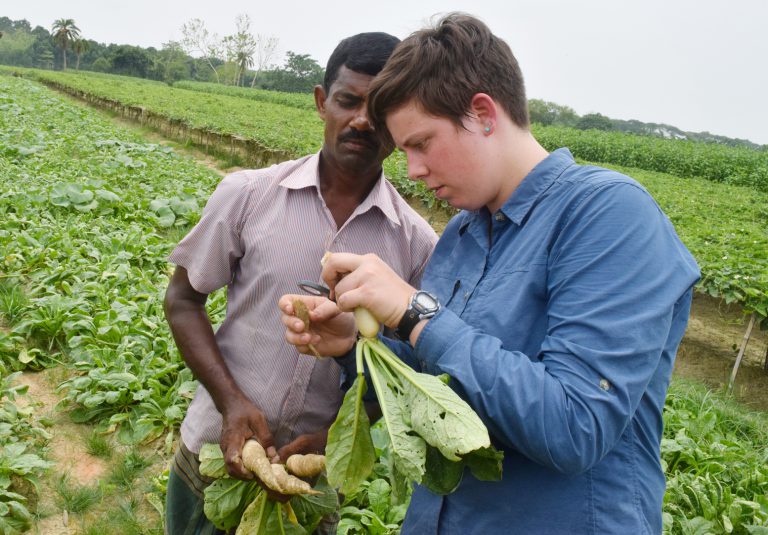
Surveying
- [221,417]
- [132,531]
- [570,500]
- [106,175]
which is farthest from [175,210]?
[570,500]

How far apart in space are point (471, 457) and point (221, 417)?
1006mm

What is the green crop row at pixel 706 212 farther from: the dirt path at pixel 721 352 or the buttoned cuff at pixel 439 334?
the buttoned cuff at pixel 439 334

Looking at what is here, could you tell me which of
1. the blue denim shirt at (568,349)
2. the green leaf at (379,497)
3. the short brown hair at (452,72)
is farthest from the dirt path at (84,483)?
the short brown hair at (452,72)

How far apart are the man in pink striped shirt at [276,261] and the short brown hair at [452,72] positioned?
515 mm

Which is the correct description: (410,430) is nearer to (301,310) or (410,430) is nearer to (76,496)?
(301,310)

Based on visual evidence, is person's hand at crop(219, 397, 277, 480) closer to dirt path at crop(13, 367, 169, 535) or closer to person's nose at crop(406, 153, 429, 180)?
person's nose at crop(406, 153, 429, 180)

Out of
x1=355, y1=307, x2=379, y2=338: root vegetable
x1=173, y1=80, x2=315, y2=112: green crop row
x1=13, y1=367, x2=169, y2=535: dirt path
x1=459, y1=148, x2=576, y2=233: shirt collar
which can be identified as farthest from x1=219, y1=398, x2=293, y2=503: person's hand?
x1=173, y1=80, x2=315, y2=112: green crop row

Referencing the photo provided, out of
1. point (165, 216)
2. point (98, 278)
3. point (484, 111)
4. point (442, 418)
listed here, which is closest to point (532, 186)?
point (484, 111)

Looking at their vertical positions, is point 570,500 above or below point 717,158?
below

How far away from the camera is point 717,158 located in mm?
23781

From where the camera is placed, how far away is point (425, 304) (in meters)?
1.27

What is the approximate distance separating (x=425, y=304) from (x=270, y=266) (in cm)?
77

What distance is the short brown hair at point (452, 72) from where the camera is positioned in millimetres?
1321

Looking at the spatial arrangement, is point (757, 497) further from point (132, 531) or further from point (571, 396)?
point (132, 531)
